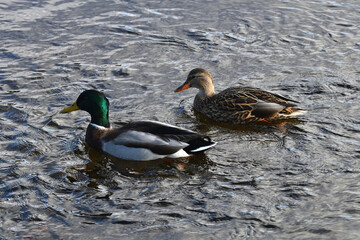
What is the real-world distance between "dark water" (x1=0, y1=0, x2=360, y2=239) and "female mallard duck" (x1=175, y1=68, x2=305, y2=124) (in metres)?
0.22

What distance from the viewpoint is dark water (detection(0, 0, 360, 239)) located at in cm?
649

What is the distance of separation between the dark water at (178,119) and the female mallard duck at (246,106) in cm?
22

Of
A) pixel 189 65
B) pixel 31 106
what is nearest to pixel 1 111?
pixel 31 106

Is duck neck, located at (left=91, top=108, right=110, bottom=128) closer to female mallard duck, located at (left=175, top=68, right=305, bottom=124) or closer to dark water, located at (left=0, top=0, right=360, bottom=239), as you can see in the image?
dark water, located at (left=0, top=0, right=360, bottom=239)

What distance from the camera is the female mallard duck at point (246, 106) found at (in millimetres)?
9133

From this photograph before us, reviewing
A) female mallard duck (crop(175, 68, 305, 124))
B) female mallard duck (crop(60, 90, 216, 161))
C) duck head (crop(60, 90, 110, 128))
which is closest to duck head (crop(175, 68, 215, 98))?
female mallard duck (crop(175, 68, 305, 124))

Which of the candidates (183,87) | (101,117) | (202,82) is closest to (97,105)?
(101,117)

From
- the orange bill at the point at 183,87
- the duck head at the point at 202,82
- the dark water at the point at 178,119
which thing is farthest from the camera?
the orange bill at the point at 183,87

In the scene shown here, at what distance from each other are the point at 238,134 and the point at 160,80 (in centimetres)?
245

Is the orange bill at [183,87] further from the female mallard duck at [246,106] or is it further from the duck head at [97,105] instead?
the duck head at [97,105]

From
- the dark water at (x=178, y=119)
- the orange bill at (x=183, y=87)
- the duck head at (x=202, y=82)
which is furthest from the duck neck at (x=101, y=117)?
the duck head at (x=202, y=82)

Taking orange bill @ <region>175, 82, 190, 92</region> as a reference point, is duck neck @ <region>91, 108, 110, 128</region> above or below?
below

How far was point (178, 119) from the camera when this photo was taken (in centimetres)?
953

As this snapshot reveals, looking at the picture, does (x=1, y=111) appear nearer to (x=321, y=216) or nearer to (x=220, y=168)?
(x=220, y=168)
